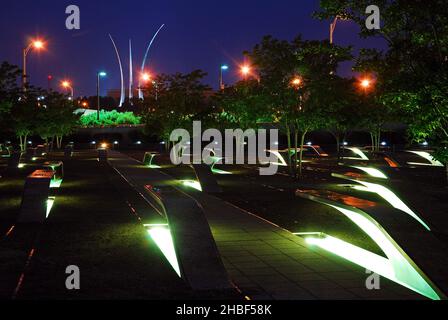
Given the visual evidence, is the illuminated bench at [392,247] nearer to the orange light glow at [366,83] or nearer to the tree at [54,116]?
the orange light glow at [366,83]

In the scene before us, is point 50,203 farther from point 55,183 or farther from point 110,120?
point 110,120

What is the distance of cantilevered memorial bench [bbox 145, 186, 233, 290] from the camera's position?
784cm

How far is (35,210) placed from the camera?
13523 millimetres

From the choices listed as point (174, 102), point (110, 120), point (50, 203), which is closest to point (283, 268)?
point (50, 203)

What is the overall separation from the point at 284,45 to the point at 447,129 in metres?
13.0

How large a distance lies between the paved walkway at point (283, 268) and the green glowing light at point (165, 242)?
0.82 meters

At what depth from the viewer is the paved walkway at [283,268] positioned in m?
7.54

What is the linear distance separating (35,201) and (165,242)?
13.8ft

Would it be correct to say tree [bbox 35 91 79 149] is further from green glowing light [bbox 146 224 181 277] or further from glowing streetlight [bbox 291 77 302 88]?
green glowing light [bbox 146 224 181 277]

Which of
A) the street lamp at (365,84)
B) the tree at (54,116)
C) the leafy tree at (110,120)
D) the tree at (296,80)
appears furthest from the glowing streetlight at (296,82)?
the leafy tree at (110,120)

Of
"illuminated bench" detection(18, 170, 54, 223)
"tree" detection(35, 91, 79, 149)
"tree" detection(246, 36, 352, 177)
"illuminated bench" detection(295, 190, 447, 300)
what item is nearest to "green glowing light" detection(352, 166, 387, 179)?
"tree" detection(246, 36, 352, 177)

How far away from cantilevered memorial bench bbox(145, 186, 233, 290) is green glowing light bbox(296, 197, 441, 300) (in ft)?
7.91

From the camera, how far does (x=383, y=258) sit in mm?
9617

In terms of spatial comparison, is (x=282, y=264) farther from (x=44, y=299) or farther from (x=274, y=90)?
(x=274, y=90)
